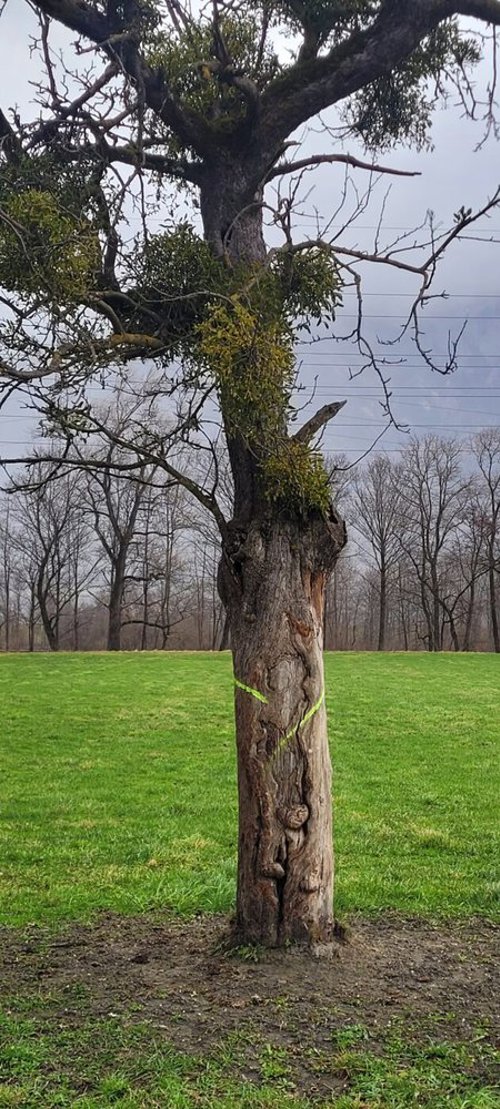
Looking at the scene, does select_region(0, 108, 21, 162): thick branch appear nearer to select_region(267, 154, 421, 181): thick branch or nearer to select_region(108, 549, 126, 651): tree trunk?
select_region(267, 154, 421, 181): thick branch

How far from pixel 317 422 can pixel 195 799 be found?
5.78m

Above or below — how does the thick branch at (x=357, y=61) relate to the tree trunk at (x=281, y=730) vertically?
above

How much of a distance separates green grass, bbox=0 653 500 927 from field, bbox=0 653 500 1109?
3cm

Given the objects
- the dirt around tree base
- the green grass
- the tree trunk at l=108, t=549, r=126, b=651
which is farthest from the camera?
the tree trunk at l=108, t=549, r=126, b=651

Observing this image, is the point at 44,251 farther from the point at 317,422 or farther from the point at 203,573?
the point at 203,573

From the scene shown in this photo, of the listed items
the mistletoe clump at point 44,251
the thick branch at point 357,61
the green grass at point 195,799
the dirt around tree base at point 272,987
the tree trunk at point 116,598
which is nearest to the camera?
the dirt around tree base at point 272,987

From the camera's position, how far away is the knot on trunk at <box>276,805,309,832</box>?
161 inches

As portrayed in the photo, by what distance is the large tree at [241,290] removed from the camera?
3944mm

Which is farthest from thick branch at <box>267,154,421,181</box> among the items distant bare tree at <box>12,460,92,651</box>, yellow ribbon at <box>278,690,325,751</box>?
distant bare tree at <box>12,460,92,651</box>

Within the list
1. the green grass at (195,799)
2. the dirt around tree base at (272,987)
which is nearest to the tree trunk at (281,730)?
the dirt around tree base at (272,987)

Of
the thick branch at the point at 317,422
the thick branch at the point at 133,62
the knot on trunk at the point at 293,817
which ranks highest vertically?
the thick branch at the point at 133,62

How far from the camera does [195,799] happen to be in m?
9.16

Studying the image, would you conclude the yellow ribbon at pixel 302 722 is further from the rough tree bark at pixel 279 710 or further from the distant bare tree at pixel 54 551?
the distant bare tree at pixel 54 551

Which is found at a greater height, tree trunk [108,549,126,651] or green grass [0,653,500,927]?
tree trunk [108,549,126,651]
